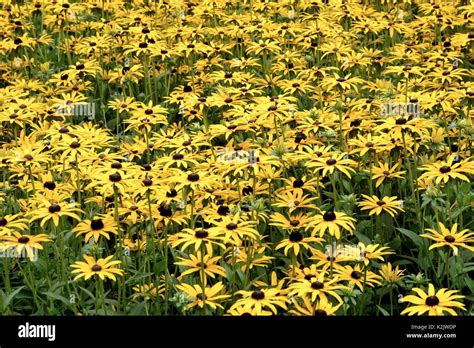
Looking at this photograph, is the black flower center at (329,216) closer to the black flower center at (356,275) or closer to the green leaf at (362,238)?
the black flower center at (356,275)

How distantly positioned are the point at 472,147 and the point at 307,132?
124cm

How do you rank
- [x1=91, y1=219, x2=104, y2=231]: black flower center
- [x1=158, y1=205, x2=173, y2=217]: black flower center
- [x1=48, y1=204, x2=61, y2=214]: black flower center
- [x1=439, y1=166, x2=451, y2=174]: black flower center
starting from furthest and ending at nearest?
[x1=439, y1=166, x2=451, y2=174]: black flower center
[x1=158, y1=205, x2=173, y2=217]: black flower center
[x1=91, y1=219, x2=104, y2=231]: black flower center
[x1=48, y1=204, x2=61, y2=214]: black flower center

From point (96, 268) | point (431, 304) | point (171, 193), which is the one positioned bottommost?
point (431, 304)

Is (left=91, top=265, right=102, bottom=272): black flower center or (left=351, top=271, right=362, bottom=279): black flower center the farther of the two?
(left=351, top=271, right=362, bottom=279): black flower center

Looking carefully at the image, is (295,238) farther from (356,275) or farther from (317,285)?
(317,285)

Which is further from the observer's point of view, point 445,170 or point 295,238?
point 445,170

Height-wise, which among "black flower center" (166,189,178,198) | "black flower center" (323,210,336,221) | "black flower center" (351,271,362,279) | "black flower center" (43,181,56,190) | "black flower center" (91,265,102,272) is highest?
"black flower center" (43,181,56,190)

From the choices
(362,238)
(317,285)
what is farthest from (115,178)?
(362,238)

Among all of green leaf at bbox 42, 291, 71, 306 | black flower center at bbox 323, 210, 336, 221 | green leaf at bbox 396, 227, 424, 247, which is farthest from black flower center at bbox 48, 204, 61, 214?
green leaf at bbox 396, 227, 424, 247

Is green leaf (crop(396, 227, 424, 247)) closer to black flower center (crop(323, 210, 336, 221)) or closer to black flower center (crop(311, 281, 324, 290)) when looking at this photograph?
black flower center (crop(323, 210, 336, 221))

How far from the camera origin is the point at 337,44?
757 centimetres

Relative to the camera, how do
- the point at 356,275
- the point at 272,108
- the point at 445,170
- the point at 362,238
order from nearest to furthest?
the point at 356,275 < the point at 445,170 < the point at 362,238 < the point at 272,108

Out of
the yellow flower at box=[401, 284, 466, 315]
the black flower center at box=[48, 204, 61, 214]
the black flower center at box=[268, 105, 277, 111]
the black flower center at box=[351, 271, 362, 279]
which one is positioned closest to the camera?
the yellow flower at box=[401, 284, 466, 315]

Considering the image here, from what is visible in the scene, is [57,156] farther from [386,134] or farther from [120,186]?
[386,134]
